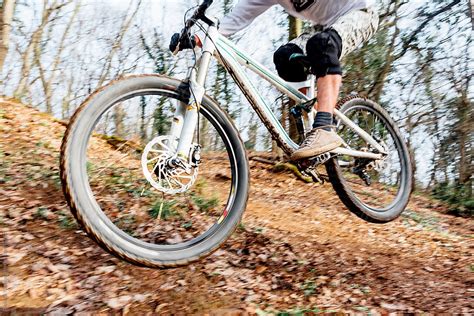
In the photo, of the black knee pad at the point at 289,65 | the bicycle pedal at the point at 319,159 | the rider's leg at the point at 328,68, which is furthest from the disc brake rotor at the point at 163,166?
the black knee pad at the point at 289,65

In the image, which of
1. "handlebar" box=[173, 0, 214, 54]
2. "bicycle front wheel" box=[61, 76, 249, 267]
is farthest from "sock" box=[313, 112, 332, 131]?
"handlebar" box=[173, 0, 214, 54]

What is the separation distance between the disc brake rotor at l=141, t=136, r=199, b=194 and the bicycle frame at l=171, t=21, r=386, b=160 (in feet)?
0.19

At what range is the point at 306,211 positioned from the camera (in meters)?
5.32

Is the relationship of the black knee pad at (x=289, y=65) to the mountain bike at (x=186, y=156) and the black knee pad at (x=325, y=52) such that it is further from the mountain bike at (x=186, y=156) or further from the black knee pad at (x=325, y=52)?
the black knee pad at (x=325, y=52)

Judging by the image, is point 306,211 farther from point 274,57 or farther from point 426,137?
point 426,137

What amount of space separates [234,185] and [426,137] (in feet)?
34.2

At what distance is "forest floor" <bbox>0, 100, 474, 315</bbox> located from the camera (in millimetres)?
2703

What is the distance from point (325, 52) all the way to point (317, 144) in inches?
26.6

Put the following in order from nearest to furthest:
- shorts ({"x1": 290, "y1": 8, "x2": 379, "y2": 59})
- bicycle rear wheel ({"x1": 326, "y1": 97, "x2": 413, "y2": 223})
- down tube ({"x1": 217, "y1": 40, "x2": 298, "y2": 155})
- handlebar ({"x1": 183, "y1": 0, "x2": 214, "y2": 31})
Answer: handlebar ({"x1": 183, "y1": 0, "x2": 214, "y2": 31}), down tube ({"x1": 217, "y1": 40, "x2": 298, "y2": 155}), shorts ({"x1": 290, "y1": 8, "x2": 379, "y2": 59}), bicycle rear wheel ({"x1": 326, "y1": 97, "x2": 413, "y2": 223})

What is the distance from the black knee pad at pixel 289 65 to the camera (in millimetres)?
3264

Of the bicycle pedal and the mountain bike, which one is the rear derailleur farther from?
the bicycle pedal

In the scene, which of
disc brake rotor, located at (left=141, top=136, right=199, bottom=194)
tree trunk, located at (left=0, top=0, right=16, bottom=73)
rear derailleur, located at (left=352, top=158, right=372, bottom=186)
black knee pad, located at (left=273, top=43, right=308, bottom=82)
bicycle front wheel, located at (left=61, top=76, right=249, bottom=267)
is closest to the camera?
bicycle front wheel, located at (left=61, top=76, right=249, bottom=267)

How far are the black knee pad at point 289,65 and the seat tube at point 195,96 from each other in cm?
86

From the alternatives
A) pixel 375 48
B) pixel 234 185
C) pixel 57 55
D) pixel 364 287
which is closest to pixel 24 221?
pixel 234 185
